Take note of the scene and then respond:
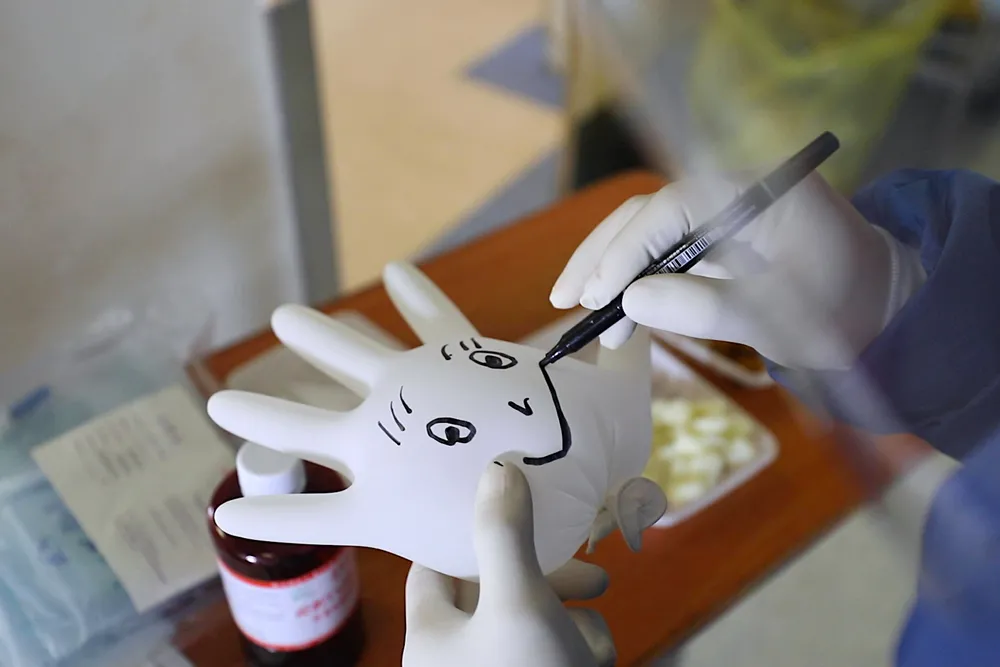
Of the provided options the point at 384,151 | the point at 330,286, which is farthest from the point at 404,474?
the point at 384,151

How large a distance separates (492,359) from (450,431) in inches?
1.5

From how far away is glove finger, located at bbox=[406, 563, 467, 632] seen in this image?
313mm

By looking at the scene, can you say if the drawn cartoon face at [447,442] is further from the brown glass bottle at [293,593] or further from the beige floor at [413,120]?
the beige floor at [413,120]

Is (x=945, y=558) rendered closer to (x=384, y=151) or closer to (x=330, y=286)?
(x=330, y=286)

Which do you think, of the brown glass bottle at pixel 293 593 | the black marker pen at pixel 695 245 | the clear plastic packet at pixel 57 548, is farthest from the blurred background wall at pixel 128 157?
the black marker pen at pixel 695 245

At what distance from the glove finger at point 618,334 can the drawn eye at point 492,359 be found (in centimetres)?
4

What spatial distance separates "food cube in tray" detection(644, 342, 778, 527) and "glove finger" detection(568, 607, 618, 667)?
0.13 meters

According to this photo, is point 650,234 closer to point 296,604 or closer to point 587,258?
point 587,258

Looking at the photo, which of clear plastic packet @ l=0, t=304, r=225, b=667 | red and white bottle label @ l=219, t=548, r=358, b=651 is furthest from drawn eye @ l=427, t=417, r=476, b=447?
clear plastic packet @ l=0, t=304, r=225, b=667

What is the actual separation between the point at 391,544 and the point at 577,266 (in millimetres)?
136

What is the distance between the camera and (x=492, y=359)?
0.34 meters

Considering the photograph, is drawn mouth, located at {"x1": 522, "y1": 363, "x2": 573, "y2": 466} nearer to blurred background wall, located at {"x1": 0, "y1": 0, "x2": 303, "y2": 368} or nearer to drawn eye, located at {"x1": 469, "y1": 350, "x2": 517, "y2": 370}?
drawn eye, located at {"x1": 469, "y1": 350, "x2": 517, "y2": 370}

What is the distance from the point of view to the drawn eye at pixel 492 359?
0.34 m

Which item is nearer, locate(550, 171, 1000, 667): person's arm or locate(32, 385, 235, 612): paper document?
locate(550, 171, 1000, 667): person's arm
